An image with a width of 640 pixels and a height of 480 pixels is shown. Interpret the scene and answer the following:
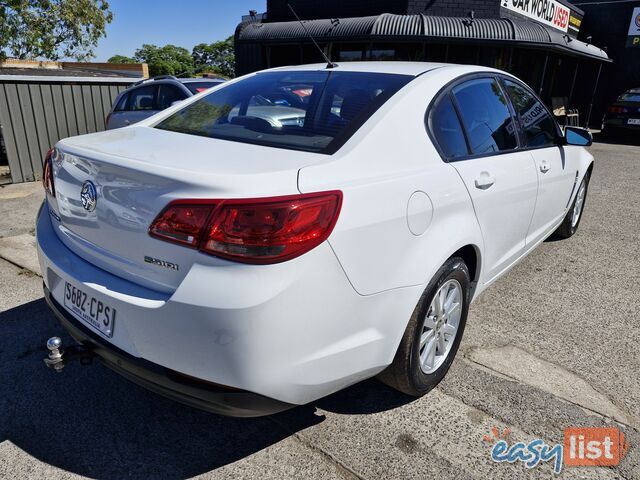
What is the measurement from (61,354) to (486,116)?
8.33 ft

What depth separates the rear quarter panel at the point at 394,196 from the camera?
1867 millimetres

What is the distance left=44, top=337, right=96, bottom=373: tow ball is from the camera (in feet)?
6.77

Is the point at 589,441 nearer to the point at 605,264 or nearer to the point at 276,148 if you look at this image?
the point at 276,148

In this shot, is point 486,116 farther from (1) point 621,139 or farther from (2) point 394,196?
(1) point 621,139

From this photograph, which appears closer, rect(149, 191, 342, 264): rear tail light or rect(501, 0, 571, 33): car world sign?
rect(149, 191, 342, 264): rear tail light

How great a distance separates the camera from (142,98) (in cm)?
833

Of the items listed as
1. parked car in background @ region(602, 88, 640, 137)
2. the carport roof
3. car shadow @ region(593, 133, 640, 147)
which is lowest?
car shadow @ region(593, 133, 640, 147)

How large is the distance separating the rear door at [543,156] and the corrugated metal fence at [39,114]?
23.9 ft

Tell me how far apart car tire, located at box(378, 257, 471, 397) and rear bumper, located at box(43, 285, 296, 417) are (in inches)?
24.4

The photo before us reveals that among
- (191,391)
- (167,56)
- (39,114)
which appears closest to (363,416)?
(191,391)

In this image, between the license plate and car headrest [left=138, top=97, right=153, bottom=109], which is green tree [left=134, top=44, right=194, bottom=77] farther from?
the license plate

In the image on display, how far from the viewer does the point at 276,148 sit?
2.15 metres

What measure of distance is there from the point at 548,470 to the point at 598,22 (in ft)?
68.2

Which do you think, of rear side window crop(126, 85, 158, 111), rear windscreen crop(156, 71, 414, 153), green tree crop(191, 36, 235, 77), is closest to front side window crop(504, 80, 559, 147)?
rear windscreen crop(156, 71, 414, 153)
